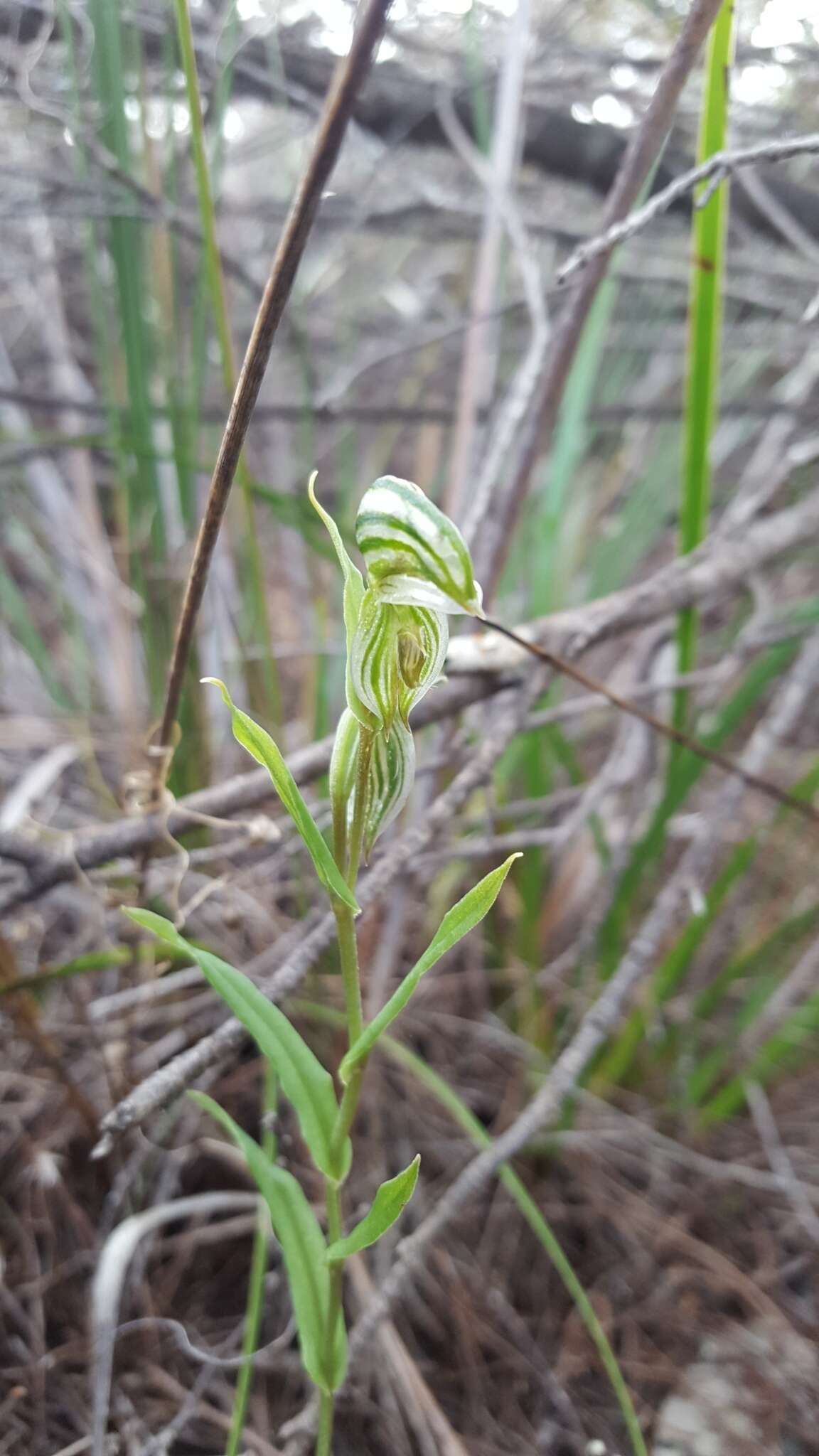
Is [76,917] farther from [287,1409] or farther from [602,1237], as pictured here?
[602,1237]

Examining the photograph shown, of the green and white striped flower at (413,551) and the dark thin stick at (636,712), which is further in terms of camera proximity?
the dark thin stick at (636,712)

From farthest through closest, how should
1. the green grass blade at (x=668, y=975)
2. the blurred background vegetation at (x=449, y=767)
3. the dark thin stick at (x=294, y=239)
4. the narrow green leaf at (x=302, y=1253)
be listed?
the green grass blade at (x=668, y=975) < the blurred background vegetation at (x=449, y=767) < the narrow green leaf at (x=302, y=1253) < the dark thin stick at (x=294, y=239)

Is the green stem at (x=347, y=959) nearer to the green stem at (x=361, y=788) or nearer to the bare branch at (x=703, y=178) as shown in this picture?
the green stem at (x=361, y=788)

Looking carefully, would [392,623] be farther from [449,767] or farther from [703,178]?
[449,767]

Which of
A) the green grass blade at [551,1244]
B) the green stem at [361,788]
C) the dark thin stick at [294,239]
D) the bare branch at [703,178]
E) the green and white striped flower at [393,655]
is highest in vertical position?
the bare branch at [703,178]

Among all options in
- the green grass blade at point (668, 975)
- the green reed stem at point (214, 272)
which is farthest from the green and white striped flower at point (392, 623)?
the green grass blade at point (668, 975)

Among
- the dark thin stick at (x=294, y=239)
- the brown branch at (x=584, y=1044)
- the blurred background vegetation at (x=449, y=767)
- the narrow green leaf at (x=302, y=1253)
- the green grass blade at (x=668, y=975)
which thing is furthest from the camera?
the green grass blade at (x=668, y=975)

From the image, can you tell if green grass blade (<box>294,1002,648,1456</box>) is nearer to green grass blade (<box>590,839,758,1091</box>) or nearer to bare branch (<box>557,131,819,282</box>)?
green grass blade (<box>590,839,758,1091</box>)

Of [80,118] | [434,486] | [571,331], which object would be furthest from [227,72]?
[434,486]

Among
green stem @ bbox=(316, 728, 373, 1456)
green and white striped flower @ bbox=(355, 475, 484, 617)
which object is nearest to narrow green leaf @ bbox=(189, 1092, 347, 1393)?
green stem @ bbox=(316, 728, 373, 1456)
